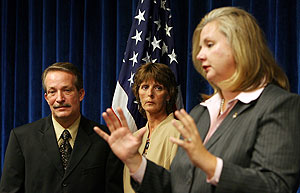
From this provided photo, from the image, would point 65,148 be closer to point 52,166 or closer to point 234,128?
point 52,166

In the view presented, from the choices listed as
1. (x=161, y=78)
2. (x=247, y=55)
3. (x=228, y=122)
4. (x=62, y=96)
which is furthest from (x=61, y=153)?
(x=247, y=55)

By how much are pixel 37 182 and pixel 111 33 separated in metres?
2.01

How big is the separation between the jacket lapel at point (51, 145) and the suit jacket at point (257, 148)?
3.13ft

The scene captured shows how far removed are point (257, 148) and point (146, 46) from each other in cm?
200

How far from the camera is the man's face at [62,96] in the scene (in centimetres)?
224

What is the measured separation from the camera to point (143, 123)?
10.1 feet

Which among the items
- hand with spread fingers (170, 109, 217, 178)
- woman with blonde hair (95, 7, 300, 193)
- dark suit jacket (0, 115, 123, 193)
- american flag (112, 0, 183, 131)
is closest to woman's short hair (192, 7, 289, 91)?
woman with blonde hair (95, 7, 300, 193)

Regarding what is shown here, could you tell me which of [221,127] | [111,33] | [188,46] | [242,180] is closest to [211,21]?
[221,127]

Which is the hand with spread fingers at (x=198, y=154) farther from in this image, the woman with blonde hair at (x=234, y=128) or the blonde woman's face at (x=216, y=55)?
the blonde woman's face at (x=216, y=55)

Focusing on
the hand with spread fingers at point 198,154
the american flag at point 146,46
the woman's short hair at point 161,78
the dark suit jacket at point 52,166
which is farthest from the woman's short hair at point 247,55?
the american flag at point 146,46

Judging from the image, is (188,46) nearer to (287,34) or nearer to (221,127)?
(287,34)

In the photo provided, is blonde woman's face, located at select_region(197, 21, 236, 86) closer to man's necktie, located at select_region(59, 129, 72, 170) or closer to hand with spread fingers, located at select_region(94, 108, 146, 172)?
hand with spread fingers, located at select_region(94, 108, 146, 172)

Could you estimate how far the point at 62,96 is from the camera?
226 cm

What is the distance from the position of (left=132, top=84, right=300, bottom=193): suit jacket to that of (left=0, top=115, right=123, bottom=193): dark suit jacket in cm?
89
